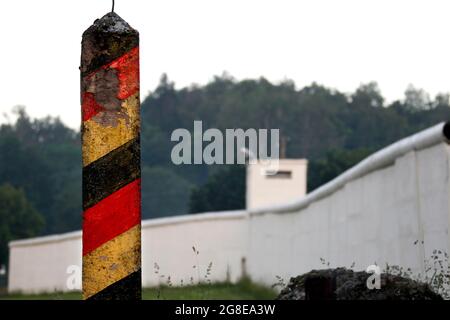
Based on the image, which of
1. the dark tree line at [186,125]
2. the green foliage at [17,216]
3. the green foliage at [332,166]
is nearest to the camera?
the green foliage at [332,166]

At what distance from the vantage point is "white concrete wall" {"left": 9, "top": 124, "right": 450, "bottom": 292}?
1220 centimetres

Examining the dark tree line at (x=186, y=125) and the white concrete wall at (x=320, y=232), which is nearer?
the white concrete wall at (x=320, y=232)

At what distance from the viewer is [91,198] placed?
6.19 m

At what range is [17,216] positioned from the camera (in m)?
120

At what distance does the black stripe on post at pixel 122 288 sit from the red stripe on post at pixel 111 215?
0.18m

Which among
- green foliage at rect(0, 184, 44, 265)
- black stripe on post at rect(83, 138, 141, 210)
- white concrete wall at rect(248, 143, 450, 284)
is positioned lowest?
black stripe on post at rect(83, 138, 141, 210)

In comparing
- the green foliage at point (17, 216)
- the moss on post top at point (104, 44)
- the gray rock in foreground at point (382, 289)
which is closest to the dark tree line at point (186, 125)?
the green foliage at point (17, 216)

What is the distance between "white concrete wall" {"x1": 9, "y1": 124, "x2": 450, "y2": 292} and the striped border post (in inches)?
53.6

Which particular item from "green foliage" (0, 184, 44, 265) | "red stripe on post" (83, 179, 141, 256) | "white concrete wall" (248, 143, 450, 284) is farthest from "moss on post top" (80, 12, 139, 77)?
"green foliage" (0, 184, 44, 265)

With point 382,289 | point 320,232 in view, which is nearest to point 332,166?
point 320,232

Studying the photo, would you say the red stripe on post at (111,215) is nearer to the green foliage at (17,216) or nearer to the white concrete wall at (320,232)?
the white concrete wall at (320,232)

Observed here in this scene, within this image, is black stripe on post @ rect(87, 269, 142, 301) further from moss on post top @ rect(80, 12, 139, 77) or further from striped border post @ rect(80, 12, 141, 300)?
moss on post top @ rect(80, 12, 139, 77)

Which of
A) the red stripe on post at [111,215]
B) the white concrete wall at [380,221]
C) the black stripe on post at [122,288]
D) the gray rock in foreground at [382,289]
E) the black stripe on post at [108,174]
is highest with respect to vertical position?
the white concrete wall at [380,221]

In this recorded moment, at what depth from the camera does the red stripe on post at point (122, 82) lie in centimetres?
627
